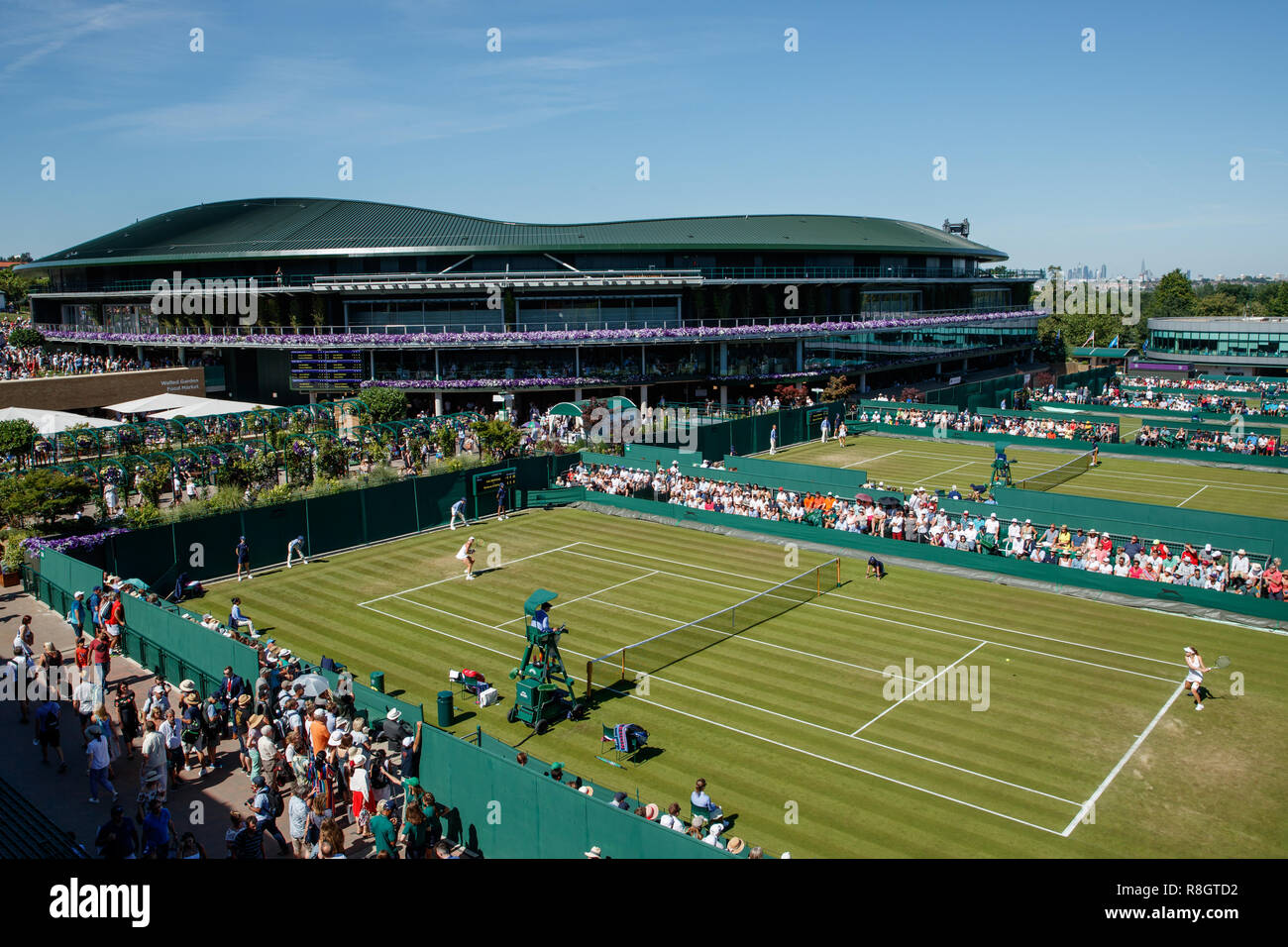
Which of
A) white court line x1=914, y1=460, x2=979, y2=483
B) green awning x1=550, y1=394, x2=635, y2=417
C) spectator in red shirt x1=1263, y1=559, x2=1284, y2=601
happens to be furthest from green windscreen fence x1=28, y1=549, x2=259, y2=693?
white court line x1=914, y1=460, x2=979, y2=483

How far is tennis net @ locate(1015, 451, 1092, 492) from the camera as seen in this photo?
137 feet

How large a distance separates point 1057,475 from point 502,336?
33.5m

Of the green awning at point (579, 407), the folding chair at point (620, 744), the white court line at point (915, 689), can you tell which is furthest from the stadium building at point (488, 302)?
the folding chair at point (620, 744)

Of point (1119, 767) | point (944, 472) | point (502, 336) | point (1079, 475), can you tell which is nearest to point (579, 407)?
point (502, 336)

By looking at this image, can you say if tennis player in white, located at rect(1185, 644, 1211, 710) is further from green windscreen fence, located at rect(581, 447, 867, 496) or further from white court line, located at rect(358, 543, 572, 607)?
green windscreen fence, located at rect(581, 447, 867, 496)

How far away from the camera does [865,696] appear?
20656 millimetres

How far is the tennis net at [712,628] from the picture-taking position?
22391mm

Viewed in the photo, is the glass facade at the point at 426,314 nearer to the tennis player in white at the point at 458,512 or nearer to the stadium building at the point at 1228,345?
the tennis player in white at the point at 458,512

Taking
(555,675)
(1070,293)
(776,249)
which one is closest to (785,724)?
(555,675)

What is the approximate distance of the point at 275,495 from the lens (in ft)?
107

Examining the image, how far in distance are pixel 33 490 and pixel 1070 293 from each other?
124 metres

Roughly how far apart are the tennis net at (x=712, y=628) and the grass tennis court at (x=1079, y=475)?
48.6ft

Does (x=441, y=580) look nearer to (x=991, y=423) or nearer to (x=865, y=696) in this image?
(x=865, y=696)

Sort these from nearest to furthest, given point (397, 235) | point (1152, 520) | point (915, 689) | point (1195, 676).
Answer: point (1195, 676)
point (915, 689)
point (1152, 520)
point (397, 235)
